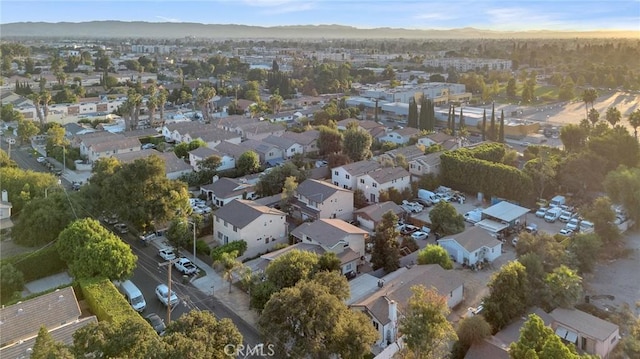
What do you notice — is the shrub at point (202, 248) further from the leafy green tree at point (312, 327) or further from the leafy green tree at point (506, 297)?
the leafy green tree at point (506, 297)

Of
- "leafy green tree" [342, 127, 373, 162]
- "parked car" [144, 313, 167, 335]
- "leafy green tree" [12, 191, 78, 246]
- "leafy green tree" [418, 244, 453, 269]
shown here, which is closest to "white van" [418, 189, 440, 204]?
"leafy green tree" [342, 127, 373, 162]

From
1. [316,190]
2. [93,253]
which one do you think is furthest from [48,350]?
[316,190]

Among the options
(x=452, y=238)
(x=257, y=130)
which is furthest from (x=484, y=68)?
(x=452, y=238)

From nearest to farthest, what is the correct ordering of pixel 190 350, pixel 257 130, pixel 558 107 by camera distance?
pixel 190 350
pixel 257 130
pixel 558 107

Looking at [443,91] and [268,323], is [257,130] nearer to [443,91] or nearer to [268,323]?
[268,323]

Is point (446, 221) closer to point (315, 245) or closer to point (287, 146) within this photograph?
point (315, 245)

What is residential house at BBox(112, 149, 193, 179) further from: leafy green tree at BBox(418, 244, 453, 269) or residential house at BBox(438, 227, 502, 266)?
leafy green tree at BBox(418, 244, 453, 269)
